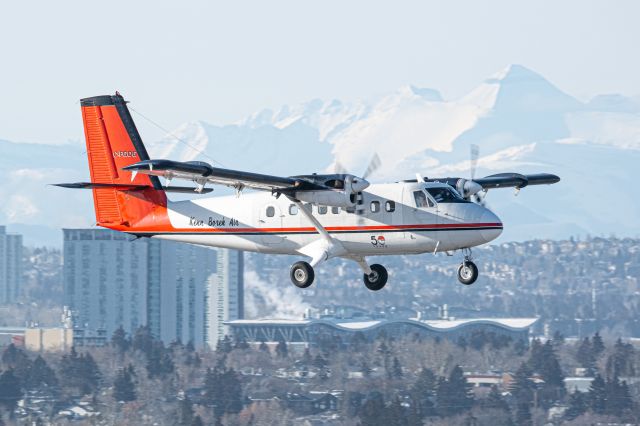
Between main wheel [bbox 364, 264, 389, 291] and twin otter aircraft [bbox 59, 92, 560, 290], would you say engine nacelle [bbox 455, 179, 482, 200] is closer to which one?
twin otter aircraft [bbox 59, 92, 560, 290]

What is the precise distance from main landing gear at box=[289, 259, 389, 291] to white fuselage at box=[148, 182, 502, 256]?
1.13 metres

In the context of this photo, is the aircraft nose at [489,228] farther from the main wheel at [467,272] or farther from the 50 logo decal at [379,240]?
the 50 logo decal at [379,240]

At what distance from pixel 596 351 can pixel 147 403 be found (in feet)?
198

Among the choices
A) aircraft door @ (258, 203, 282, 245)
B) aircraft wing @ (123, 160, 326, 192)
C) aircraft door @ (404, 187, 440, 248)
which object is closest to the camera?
aircraft wing @ (123, 160, 326, 192)

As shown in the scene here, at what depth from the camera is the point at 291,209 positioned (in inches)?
2031

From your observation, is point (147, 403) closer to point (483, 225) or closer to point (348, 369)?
point (348, 369)

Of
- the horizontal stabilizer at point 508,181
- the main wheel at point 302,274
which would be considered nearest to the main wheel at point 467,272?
the horizontal stabilizer at point 508,181

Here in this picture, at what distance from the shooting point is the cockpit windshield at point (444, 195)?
49875 mm

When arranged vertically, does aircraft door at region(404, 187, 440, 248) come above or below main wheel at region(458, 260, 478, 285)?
above

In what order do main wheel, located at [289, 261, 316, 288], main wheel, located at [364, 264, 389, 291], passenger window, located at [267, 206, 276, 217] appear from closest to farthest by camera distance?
main wheel, located at [289, 261, 316, 288] → passenger window, located at [267, 206, 276, 217] → main wheel, located at [364, 264, 389, 291]

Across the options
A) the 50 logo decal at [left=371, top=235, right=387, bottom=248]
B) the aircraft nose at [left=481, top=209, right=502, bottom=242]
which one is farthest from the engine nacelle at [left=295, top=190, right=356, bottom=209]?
the aircraft nose at [left=481, top=209, right=502, bottom=242]

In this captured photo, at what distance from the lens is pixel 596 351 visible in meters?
183

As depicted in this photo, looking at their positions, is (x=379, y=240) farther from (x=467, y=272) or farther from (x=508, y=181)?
(x=508, y=181)

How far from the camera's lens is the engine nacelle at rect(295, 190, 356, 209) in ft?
162
